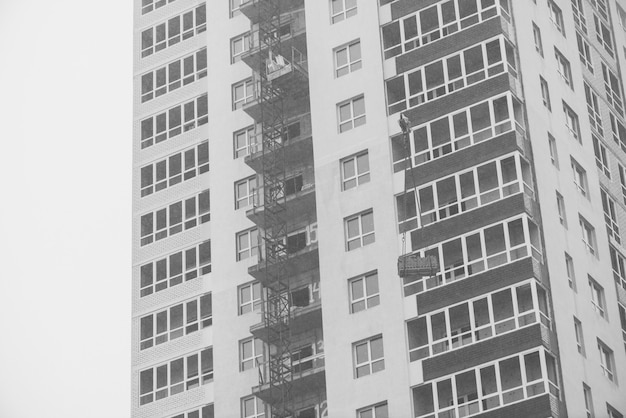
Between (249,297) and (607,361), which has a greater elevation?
(249,297)

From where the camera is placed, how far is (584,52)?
103 m

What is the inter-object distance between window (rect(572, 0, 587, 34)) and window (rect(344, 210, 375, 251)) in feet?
70.6

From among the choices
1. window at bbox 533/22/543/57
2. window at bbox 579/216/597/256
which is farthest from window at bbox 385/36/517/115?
window at bbox 579/216/597/256

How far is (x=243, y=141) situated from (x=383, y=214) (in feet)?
46.6

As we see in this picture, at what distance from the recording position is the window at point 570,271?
293ft

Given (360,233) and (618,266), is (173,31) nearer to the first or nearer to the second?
(360,233)

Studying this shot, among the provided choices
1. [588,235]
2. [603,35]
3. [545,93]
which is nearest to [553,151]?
[545,93]

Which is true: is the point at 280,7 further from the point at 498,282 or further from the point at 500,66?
the point at 498,282

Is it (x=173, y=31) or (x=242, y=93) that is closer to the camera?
(x=242, y=93)

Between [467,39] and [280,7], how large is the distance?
14969mm

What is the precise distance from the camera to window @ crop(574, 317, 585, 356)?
87.7 metres

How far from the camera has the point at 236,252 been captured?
323 ft

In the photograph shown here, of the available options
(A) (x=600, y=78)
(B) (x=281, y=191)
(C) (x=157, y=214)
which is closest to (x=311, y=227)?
(B) (x=281, y=191)

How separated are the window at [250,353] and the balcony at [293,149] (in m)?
10.1
